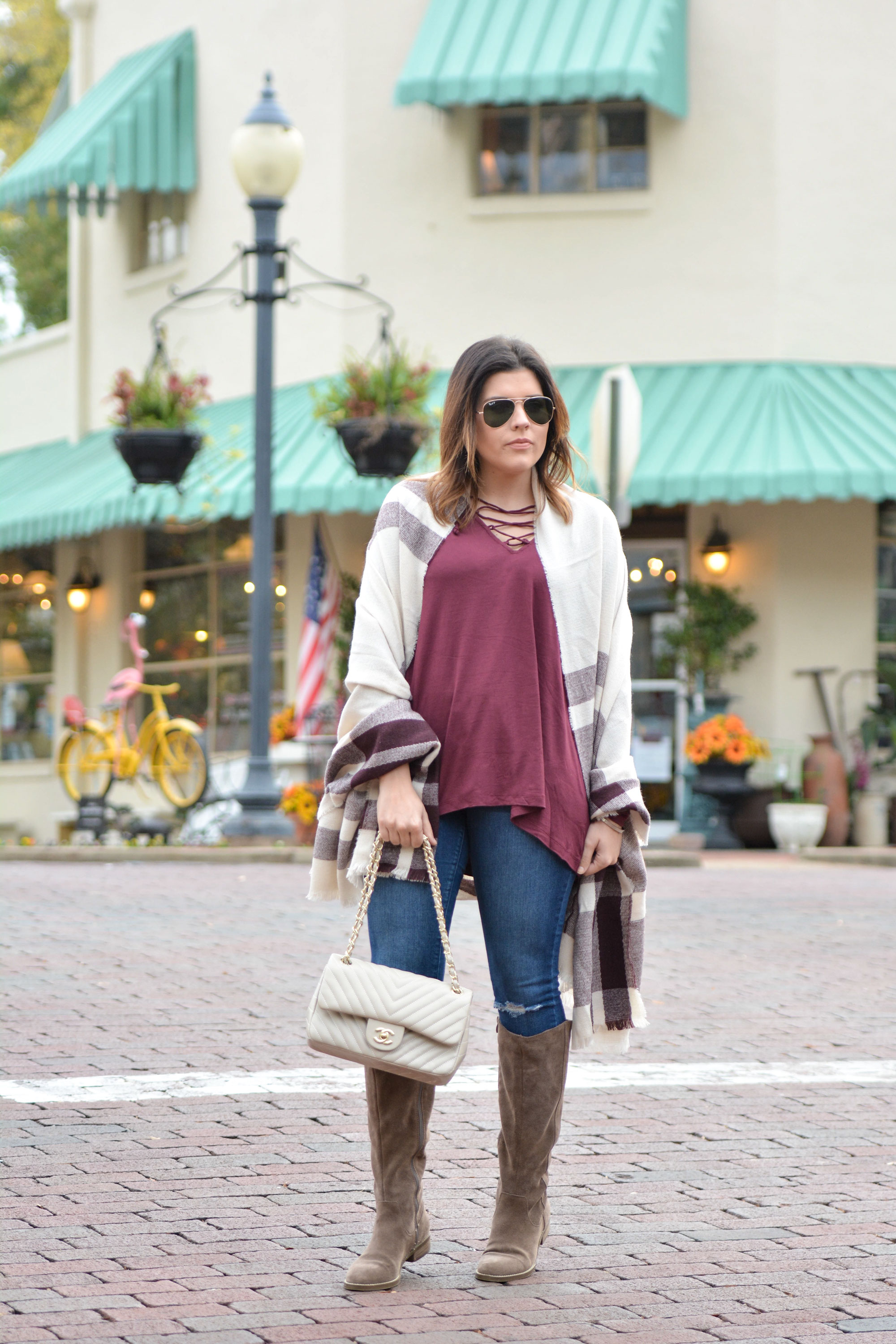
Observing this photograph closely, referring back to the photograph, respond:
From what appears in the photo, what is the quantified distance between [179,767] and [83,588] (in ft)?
14.0

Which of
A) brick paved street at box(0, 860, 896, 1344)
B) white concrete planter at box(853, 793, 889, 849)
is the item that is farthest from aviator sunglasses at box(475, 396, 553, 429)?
white concrete planter at box(853, 793, 889, 849)

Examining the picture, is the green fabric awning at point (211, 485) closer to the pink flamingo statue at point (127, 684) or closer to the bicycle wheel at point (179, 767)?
the pink flamingo statue at point (127, 684)

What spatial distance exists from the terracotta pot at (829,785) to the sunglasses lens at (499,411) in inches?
468

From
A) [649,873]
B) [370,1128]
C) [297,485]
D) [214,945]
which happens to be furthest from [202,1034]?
[297,485]

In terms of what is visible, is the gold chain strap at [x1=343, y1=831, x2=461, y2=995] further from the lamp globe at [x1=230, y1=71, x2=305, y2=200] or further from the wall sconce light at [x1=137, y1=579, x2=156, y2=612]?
the wall sconce light at [x1=137, y1=579, x2=156, y2=612]

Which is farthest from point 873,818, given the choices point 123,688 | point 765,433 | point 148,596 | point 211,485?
point 148,596

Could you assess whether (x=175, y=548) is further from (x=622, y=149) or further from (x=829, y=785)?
(x=829, y=785)

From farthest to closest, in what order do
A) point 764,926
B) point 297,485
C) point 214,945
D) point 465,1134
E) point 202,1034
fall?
point 297,485
point 764,926
point 214,945
point 202,1034
point 465,1134

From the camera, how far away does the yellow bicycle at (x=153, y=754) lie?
15969 mm

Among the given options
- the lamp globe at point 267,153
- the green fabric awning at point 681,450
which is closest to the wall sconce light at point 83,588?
the green fabric awning at point 681,450

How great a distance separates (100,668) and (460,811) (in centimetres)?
1656

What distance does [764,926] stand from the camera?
9445 mm

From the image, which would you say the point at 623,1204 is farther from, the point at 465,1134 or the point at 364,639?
the point at 364,639

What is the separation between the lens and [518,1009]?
3.54 m
